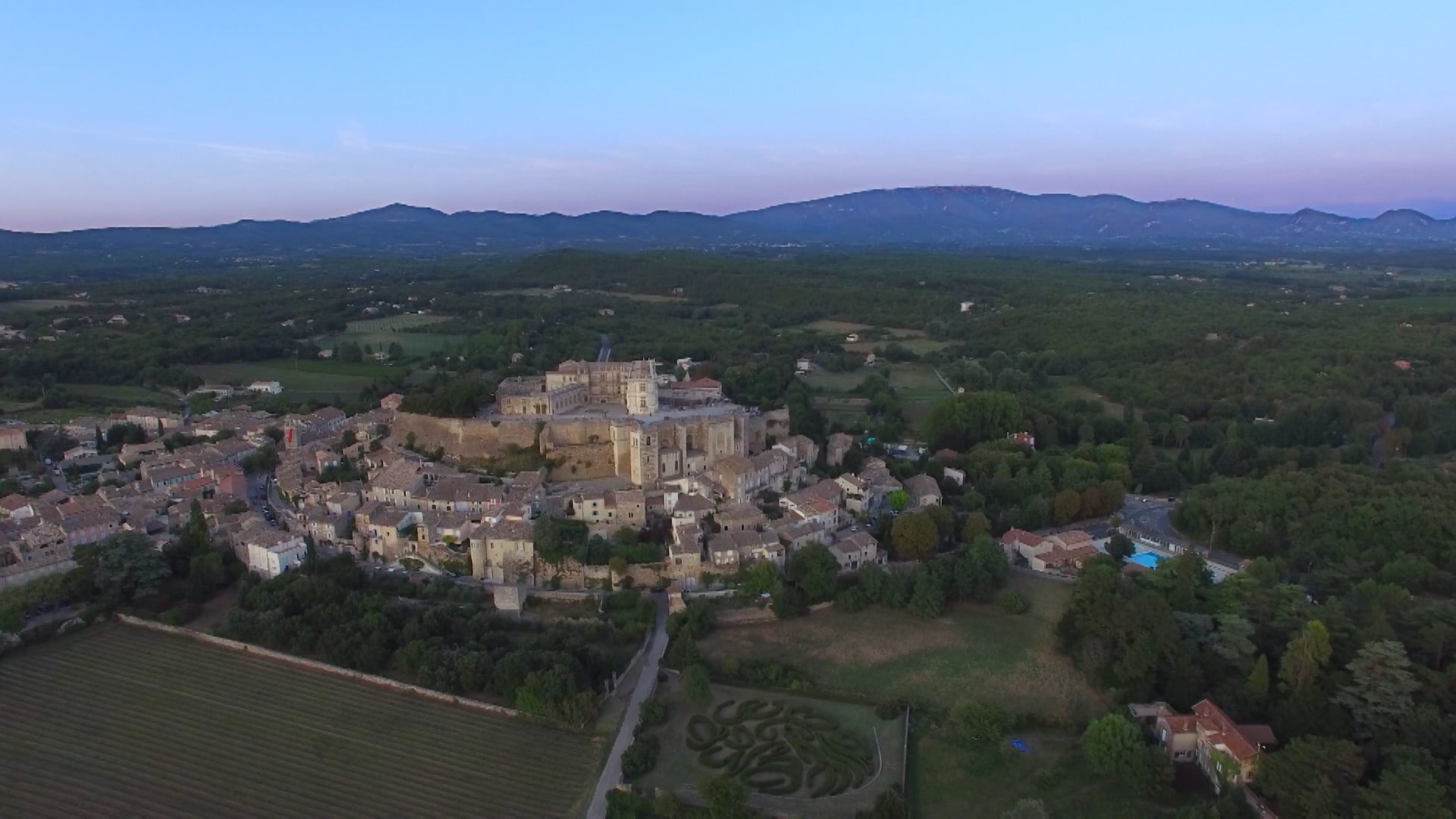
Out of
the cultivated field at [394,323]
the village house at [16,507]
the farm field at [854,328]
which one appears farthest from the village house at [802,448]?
the cultivated field at [394,323]

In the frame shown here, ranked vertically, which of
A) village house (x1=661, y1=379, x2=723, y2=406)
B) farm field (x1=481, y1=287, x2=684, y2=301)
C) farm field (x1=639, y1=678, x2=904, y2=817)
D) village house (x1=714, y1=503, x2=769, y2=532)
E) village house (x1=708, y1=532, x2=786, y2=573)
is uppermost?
farm field (x1=481, y1=287, x2=684, y2=301)

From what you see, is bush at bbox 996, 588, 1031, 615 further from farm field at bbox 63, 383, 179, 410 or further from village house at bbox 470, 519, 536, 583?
farm field at bbox 63, 383, 179, 410

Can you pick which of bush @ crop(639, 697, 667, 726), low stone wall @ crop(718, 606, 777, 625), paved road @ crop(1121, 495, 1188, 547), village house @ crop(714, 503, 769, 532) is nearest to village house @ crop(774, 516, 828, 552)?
village house @ crop(714, 503, 769, 532)

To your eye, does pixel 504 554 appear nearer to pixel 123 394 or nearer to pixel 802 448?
pixel 802 448

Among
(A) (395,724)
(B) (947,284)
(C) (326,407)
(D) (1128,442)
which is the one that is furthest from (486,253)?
(A) (395,724)

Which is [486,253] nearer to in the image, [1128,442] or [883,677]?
[1128,442]

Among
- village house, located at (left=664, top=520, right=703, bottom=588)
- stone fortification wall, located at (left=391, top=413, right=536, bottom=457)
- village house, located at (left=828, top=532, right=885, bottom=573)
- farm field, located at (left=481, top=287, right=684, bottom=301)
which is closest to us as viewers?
village house, located at (left=664, top=520, right=703, bottom=588)

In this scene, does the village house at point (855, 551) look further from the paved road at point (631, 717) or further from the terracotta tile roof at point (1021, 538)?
the paved road at point (631, 717)
